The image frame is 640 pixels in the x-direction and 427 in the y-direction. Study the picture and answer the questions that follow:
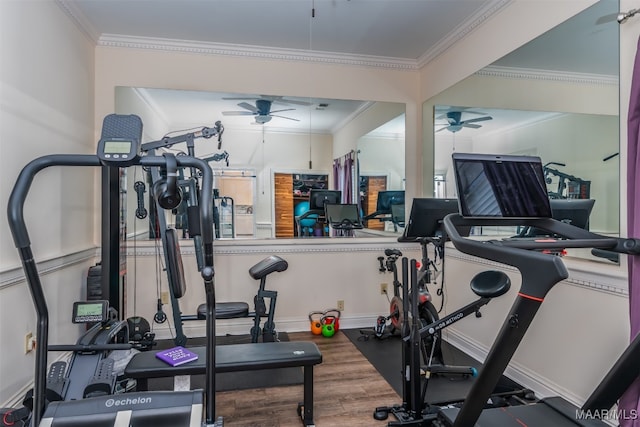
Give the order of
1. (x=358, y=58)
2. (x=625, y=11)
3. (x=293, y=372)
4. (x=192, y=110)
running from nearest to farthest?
(x=625, y=11), (x=293, y=372), (x=192, y=110), (x=358, y=58)

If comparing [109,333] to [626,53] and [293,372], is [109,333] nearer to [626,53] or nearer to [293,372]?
[293,372]

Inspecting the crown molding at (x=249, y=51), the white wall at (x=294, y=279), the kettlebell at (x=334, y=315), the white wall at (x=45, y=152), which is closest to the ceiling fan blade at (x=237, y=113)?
the crown molding at (x=249, y=51)

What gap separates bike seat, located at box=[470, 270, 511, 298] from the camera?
5.67 feet

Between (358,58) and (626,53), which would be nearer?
(626,53)

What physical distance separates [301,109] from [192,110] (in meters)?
1.05

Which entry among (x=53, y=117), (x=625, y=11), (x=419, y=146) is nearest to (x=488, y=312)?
(x=419, y=146)

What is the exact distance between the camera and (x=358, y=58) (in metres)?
3.81

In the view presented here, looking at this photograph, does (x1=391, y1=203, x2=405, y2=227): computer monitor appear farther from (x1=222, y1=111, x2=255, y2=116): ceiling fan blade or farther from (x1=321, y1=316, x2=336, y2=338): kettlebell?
(x1=222, y1=111, x2=255, y2=116): ceiling fan blade

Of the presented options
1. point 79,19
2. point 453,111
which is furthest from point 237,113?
point 453,111

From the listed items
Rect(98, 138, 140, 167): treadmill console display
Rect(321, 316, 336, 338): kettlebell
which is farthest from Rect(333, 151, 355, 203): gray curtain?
Rect(98, 138, 140, 167): treadmill console display

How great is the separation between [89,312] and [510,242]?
7.65 ft

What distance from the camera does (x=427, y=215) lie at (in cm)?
237

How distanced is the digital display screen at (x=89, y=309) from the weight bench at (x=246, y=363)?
0.41m

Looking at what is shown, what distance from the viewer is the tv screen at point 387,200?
3977 mm
